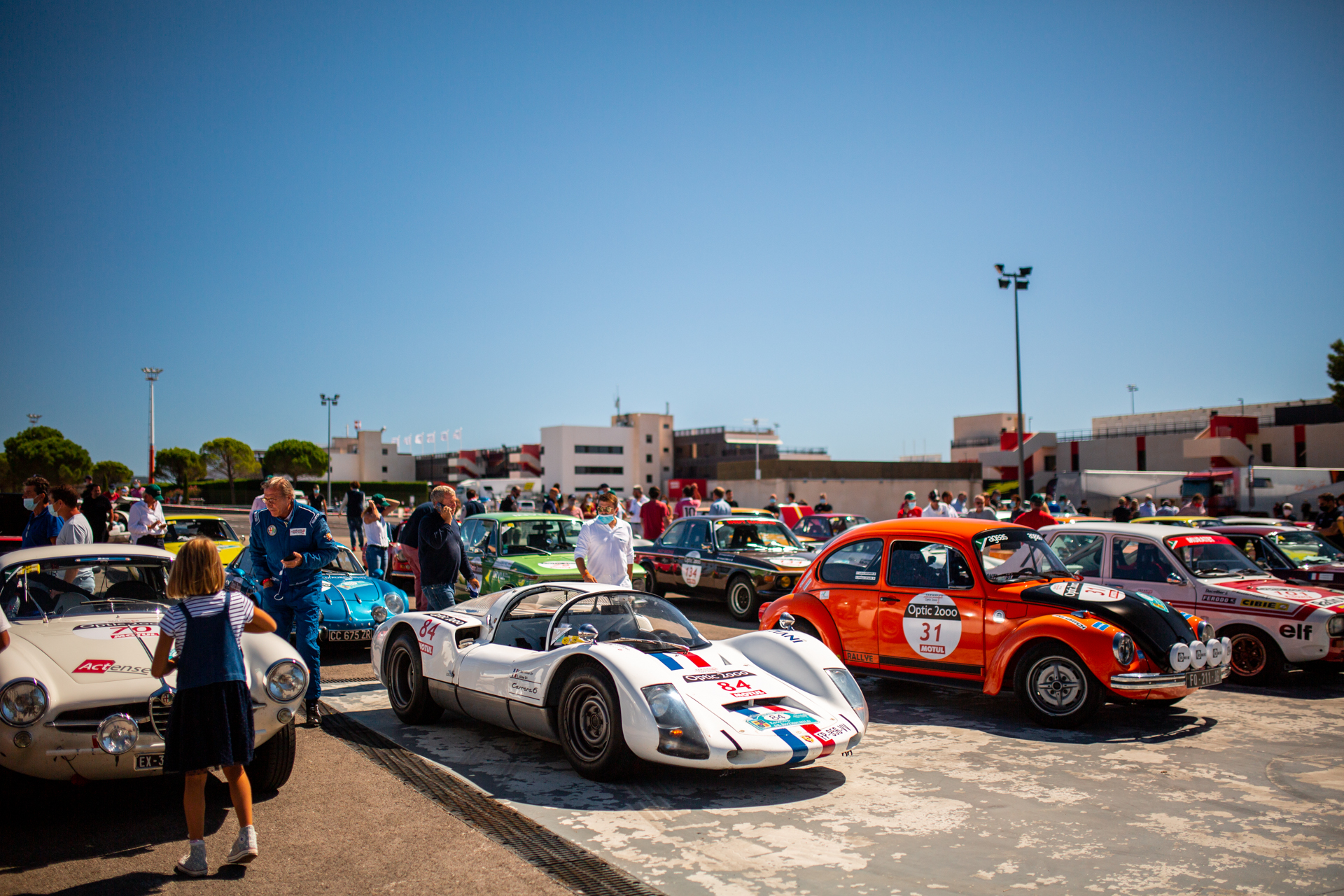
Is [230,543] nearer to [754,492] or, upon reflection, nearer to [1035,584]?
[1035,584]

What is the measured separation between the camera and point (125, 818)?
15.3 ft

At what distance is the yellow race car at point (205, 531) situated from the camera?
13.5 meters

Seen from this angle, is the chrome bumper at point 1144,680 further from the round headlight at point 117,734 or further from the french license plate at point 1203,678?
the round headlight at point 117,734

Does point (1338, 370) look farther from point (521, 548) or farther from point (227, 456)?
point (227, 456)

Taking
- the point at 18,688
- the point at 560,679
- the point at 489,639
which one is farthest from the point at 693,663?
the point at 18,688

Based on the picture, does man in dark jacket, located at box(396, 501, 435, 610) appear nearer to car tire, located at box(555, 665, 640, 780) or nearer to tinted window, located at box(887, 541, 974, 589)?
car tire, located at box(555, 665, 640, 780)

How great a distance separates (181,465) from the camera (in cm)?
8969

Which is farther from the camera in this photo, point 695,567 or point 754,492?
point 754,492

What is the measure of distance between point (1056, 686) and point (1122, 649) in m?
0.58

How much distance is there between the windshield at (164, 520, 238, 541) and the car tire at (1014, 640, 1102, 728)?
11966 mm

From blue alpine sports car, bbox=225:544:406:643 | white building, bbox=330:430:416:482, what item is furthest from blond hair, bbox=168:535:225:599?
white building, bbox=330:430:416:482

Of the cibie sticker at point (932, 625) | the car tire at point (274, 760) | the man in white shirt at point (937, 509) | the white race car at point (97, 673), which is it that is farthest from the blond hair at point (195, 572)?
the man in white shirt at point (937, 509)

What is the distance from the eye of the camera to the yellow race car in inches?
530

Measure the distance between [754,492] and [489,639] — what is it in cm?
5107
